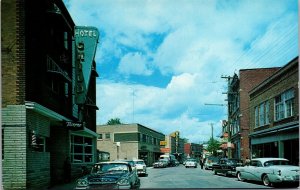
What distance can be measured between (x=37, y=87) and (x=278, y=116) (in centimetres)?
1892

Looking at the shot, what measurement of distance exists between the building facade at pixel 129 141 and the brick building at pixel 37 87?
84.0 ft

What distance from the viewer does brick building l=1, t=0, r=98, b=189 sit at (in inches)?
685

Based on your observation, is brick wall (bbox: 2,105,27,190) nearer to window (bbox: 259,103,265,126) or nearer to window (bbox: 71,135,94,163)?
window (bbox: 71,135,94,163)

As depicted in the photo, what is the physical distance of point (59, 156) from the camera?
25.6 metres

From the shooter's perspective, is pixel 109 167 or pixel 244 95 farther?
pixel 244 95

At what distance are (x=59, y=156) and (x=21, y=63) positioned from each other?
9.17m

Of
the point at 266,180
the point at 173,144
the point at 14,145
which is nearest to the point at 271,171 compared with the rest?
the point at 266,180

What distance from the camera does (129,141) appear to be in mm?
67062

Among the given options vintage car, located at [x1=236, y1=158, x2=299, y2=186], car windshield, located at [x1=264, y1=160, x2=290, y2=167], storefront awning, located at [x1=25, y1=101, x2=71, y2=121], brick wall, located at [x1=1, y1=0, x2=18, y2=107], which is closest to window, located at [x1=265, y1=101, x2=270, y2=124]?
vintage car, located at [x1=236, y1=158, x2=299, y2=186]

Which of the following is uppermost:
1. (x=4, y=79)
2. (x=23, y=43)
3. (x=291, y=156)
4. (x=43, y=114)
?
(x=23, y=43)

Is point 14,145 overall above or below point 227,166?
above

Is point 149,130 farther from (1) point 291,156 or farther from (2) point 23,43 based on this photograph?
(2) point 23,43

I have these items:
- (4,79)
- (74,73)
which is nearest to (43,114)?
(4,79)

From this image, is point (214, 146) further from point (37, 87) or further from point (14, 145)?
point (14, 145)
